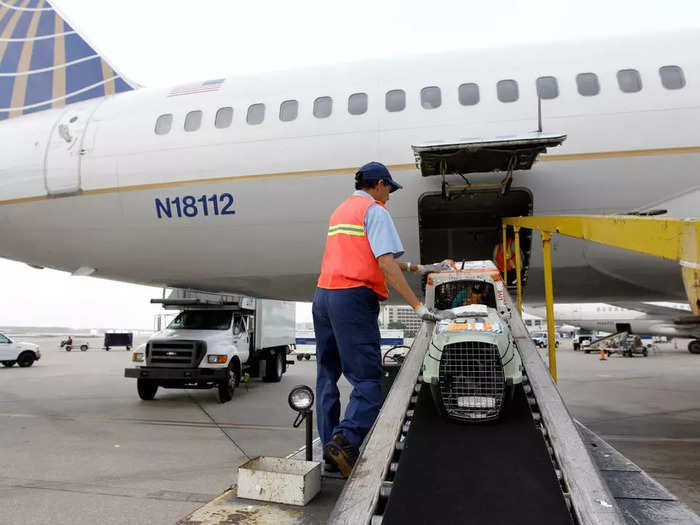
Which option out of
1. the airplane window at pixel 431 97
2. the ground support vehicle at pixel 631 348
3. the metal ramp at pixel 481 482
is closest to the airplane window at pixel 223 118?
the airplane window at pixel 431 97

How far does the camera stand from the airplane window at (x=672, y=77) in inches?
211

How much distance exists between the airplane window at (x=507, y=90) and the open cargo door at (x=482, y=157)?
654 millimetres

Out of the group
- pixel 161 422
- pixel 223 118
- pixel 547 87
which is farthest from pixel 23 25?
pixel 547 87

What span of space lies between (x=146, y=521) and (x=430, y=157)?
396cm

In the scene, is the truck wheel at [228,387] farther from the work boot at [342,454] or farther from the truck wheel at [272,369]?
the work boot at [342,454]

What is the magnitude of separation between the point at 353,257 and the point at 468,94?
11.8 feet

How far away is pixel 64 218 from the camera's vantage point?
21.6 ft

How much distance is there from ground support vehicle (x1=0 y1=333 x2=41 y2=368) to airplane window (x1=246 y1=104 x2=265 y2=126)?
16.3 metres

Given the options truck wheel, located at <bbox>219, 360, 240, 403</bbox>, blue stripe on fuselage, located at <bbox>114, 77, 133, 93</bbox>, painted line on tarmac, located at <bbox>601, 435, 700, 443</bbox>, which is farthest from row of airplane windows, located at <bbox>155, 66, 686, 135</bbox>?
truck wheel, located at <bbox>219, 360, 240, 403</bbox>

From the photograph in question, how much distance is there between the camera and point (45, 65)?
369 inches

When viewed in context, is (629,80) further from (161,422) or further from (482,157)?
(161,422)

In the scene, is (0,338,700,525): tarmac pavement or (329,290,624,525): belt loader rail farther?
(0,338,700,525): tarmac pavement

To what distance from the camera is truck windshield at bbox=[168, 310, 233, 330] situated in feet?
33.9

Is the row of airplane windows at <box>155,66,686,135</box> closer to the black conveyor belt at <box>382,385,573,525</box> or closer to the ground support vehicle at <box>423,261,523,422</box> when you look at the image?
the ground support vehicle at <box>423,261,523,422</box>
